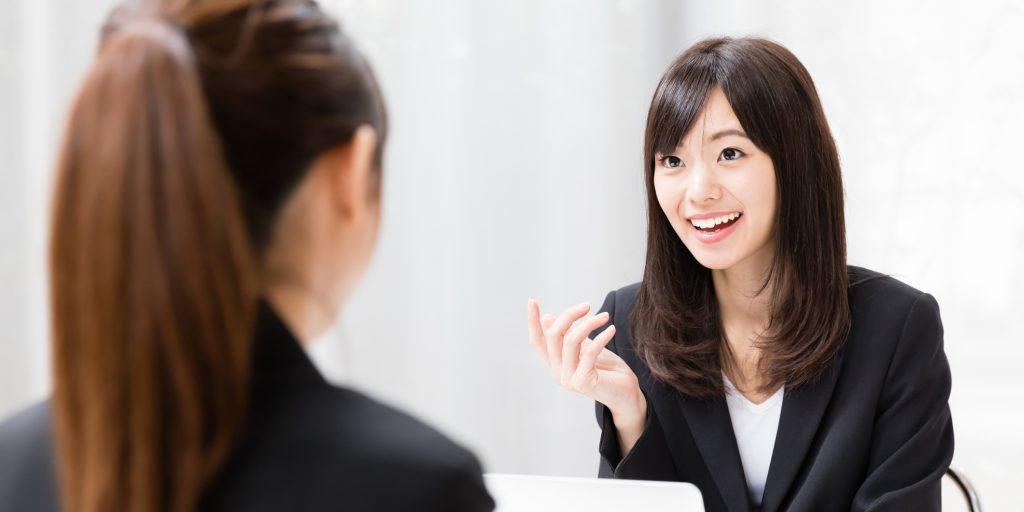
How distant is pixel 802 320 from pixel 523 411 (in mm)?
973

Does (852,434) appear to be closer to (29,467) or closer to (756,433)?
(756,433)

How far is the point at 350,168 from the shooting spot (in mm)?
606

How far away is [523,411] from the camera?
2236 mm

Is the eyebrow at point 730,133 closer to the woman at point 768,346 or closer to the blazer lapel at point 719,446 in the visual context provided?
the woman at point 768,346

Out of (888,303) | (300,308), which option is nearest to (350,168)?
(300,308)

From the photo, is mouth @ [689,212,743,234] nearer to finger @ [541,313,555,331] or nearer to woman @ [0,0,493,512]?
finger @ [541,313,555,331]

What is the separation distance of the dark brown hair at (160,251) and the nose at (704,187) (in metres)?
0.86

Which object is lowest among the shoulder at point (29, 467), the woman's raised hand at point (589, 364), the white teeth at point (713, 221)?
the woman's raised hand at point (589, 364)

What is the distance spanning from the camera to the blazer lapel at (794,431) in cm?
133

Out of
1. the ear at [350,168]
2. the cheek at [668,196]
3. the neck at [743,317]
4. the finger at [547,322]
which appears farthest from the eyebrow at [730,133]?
the ear at [350,168]

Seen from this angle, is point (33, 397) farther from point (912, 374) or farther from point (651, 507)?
point (912, 374)

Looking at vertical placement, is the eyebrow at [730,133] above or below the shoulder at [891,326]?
above

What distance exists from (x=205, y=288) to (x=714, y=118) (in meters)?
0.95

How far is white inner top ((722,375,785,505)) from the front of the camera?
1.40 m
